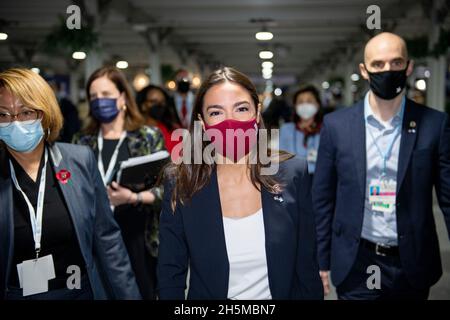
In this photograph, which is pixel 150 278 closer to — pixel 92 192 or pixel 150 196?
pixel 150 196

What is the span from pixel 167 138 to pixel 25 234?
2.41 meters

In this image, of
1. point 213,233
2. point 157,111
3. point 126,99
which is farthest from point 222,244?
point 157,111

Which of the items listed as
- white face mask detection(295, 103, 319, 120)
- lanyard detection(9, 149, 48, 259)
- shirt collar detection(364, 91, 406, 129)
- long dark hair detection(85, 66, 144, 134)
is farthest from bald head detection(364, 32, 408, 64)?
white face mask detection(295, 103, 319, 120)

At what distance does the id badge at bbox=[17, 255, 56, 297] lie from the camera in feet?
5.80

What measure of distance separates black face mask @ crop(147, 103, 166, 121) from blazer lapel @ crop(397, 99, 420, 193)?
261 centimetres

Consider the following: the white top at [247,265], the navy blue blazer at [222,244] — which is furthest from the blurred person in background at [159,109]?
the white top at [247,265]

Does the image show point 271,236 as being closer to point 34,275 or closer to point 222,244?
point 222,244

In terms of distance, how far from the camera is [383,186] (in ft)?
7.73

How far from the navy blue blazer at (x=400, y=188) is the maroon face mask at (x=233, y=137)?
33.1 inches

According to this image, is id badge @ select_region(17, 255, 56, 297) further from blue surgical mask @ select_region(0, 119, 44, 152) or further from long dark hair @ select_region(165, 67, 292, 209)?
long dark hair @ select_region(165, 67, 292, 209)

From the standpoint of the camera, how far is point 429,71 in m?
12.6

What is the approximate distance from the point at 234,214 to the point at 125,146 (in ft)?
4.82

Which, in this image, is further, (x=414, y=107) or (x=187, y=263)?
(x=414, y=107)

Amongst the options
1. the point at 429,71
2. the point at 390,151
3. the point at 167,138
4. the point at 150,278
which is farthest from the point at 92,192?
the point at 429,71
